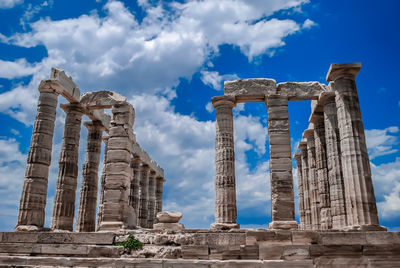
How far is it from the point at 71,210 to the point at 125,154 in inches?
212

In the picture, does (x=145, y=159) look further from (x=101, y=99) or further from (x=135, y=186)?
(x=101, y=99)

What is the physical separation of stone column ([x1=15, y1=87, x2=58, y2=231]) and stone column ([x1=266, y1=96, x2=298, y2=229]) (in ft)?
40.7

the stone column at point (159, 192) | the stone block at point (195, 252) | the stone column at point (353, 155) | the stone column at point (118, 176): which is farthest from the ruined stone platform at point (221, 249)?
the stone column at point (159, 192)

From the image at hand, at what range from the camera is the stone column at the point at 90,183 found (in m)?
23.0

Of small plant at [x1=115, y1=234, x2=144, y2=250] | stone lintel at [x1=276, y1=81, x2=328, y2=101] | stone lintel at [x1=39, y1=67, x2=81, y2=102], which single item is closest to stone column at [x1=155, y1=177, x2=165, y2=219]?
stone lintel at [x1=39, y1=67, x2=81, y2=102]

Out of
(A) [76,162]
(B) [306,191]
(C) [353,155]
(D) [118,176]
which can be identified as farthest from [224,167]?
(B) [306,191]

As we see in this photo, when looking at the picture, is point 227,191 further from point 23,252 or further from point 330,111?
point 23,252

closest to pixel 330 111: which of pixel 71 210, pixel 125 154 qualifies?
pixel 125 154

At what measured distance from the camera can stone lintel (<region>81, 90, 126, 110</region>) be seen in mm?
20203

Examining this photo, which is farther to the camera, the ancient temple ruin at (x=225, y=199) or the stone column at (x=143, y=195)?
the stone column at (x=143, y=195)

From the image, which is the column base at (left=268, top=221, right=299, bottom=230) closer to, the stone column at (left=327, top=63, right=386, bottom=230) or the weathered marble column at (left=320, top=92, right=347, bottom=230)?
the weathered marble column at (left=320, top=92, right=347, bottom=230)

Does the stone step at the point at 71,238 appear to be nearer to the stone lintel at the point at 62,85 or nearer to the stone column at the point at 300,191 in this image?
the stone lintel at the point at 62,85

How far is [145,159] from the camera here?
34.7m

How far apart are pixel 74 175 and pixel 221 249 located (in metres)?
13.2
